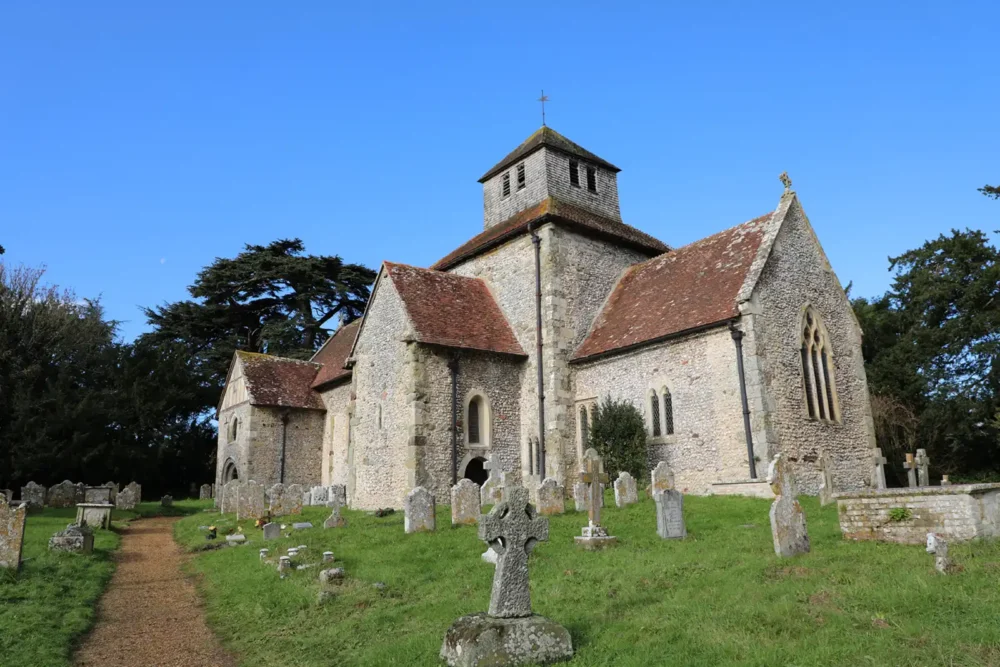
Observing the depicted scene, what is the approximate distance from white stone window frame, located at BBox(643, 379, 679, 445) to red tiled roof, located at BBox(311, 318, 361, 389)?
12.5 meters

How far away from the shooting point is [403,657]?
21.3 ft

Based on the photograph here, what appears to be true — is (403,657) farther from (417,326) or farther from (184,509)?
(184,509)

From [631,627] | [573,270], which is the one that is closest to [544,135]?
[573,270]

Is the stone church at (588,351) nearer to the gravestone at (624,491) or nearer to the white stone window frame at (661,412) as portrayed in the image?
the white stone window frame at (661,412)

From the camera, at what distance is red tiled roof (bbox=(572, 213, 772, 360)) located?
18.0 m

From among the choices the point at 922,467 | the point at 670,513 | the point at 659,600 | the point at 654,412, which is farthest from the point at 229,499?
the point at 922,467

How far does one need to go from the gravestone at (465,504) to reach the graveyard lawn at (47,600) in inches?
247

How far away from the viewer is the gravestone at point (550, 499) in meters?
14.6

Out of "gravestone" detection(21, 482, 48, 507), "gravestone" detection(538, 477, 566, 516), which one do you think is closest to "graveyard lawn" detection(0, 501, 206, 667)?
"gravestone" detection(538, 477, 566, 516)

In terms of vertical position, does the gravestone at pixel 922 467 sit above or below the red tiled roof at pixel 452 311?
below

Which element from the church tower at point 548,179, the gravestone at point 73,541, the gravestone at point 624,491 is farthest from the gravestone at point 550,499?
the church tower at point 548,179

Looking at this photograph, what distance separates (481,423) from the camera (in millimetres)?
20594

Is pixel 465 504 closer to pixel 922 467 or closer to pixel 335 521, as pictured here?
pixel 335 521

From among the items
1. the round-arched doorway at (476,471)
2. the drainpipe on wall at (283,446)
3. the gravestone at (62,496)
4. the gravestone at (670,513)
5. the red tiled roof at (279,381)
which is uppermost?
the red tiled roof at (279,381)
